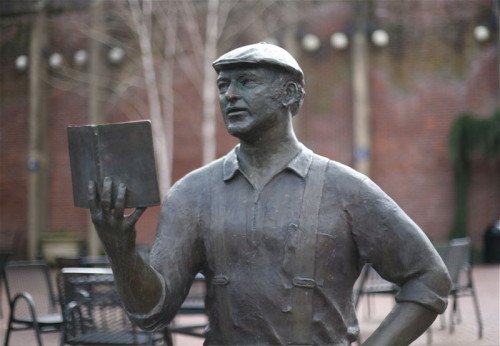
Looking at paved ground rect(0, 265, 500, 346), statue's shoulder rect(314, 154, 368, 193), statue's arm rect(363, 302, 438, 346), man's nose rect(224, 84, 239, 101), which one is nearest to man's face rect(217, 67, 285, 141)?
man's nose rect(224, 84, 239, 101)

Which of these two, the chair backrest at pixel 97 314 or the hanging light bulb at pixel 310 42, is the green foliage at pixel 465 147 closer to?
the hanging light bulb at pixel 310 42

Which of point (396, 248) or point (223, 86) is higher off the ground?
point (223, 86)

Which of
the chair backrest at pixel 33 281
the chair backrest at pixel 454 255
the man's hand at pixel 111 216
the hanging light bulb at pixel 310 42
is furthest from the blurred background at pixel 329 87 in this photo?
the man's hand at pixel 111 216

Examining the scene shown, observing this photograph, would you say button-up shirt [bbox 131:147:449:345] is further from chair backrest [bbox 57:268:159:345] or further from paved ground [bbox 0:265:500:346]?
paved ground [bbox 0:265:500:346]

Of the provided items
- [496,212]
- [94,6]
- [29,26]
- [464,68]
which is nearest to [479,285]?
[496,212]

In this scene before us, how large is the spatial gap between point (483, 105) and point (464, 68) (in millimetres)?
883

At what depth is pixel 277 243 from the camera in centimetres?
246

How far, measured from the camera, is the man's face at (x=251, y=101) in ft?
8.19

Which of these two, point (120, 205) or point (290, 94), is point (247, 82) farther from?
point (120, 205)

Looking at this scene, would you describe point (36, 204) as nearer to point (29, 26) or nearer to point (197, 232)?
point (29, 26)

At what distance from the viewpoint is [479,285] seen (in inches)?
509

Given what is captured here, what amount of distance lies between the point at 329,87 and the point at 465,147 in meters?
3.23

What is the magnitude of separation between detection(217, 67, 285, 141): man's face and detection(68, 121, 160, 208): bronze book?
0.34 m

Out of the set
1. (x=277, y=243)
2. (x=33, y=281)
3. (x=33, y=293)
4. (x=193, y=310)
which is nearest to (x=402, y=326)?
(x=277, y=243)
